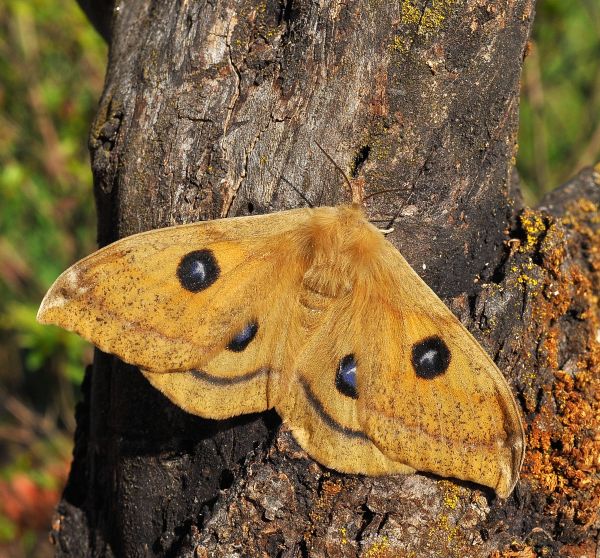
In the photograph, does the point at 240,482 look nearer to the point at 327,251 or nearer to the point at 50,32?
the point at 327,251

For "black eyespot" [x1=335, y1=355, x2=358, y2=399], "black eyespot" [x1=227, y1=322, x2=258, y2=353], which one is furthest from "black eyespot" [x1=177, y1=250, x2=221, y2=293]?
"black eyespot" [x1=335, y1=355, x2=358, y2=399]

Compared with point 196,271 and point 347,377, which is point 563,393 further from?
point 196,271

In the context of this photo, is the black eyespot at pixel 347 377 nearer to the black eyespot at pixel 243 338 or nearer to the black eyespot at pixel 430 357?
the black eyespot at pixel 430 357

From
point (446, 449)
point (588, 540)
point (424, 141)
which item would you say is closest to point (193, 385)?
point (446, 449)

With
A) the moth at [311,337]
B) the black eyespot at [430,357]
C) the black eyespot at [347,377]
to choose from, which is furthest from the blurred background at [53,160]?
the black eyespot at [430,357]

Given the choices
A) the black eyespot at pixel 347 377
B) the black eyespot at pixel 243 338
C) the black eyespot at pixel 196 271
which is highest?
the black eyespot at pixel 196 271

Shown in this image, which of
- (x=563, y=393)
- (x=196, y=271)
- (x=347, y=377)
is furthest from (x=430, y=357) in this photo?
(x=196, y=271)

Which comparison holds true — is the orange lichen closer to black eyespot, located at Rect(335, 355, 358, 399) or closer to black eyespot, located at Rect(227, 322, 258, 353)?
black eyespot, located at Rect(335, 355, 358, 399)
